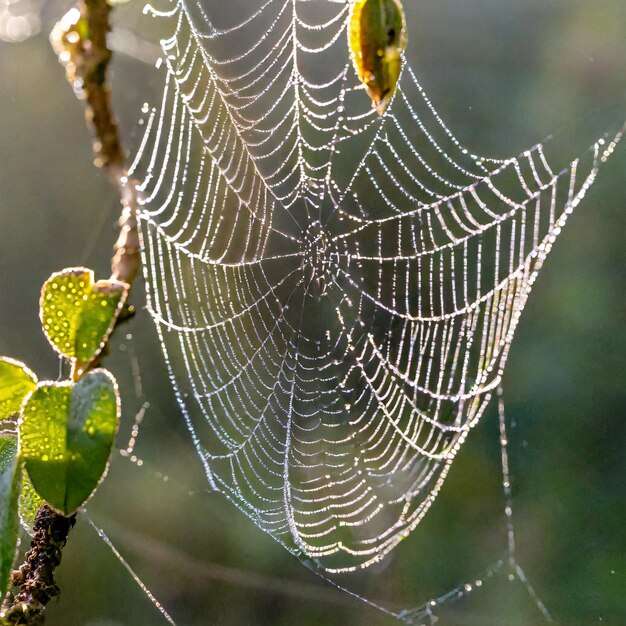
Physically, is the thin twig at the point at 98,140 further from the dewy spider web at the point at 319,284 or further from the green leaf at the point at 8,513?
the dewy spider web at the point at 319,284

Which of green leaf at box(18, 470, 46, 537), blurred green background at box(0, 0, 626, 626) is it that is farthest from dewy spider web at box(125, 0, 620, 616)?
green leaf at box(18, 470, 46, 537)

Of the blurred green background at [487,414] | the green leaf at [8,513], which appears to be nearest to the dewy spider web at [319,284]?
the blurred green background at [487,414]

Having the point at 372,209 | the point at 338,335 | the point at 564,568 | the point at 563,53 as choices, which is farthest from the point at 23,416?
the point at 563,53

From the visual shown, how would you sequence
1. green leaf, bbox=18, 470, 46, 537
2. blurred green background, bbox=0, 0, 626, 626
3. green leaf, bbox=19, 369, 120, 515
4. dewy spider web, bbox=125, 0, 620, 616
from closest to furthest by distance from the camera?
green leaf, bbox=19, 369, 120, 515 < green leaf, bbox=18, 470, 46, 537 < dewy spider web, bbox=125, 0, 620, 616 < blurred green background, bbox=0, 0, 626, 626

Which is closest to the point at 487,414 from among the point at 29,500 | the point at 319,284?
the point at 319,284

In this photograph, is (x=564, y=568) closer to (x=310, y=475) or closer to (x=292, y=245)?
(x=310, y=475)

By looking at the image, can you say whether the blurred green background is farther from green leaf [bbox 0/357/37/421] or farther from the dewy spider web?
green leaf [bbox 0/357/37/421]
